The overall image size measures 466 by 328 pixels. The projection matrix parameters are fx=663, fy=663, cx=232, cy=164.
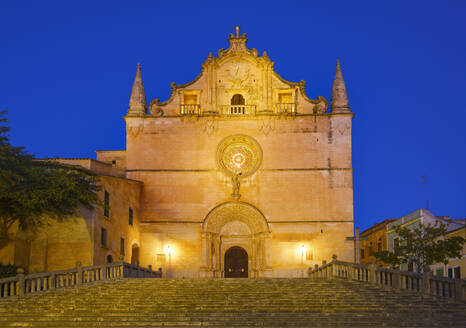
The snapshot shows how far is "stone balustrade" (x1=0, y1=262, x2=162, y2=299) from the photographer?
1005 inches

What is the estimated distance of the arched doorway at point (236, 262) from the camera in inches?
1588

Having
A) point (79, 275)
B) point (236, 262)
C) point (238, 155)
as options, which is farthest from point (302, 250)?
point (79, 275)

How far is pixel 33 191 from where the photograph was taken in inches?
1188

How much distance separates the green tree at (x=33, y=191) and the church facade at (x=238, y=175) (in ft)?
17.7

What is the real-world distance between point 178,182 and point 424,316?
20.8 metres

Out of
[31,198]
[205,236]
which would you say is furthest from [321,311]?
[205,236]

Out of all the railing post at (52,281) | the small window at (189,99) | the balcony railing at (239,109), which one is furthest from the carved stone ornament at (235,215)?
the railing post at (52,281)

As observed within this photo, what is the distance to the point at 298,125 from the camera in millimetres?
40344

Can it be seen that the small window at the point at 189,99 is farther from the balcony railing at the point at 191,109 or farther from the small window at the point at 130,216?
the small window at the point at 130,216

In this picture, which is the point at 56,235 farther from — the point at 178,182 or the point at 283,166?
the point at 283,166

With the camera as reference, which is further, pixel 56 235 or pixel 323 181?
pixel 323 181

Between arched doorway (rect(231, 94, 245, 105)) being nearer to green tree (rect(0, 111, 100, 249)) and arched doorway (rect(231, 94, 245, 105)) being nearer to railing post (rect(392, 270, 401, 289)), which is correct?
green tree (rect(0, 111, 100, 249))

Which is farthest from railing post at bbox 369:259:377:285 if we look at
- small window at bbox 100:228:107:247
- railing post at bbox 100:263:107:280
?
small window at bbox 100:228:107:247

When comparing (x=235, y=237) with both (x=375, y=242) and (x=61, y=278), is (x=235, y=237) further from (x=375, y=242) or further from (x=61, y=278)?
(x=375, y=242)
